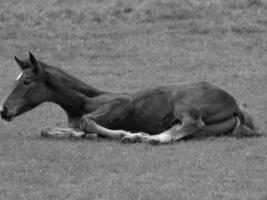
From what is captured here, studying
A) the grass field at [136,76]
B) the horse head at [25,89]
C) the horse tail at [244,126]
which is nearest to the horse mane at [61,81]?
the horse head at [25,89]

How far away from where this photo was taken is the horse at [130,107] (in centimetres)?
1207

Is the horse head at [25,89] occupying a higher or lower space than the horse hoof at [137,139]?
higher

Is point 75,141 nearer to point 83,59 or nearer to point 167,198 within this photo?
point 167,198

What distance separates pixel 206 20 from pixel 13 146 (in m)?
13.4

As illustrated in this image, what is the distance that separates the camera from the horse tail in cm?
1202

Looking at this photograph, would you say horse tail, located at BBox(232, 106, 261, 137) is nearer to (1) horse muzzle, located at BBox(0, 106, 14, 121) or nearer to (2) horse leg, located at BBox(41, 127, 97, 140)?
(2) horse leg, located at BBox(41, 127, 97, 140)

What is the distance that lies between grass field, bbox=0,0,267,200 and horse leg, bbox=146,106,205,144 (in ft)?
0.49

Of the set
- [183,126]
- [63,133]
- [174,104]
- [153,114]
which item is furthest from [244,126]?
[63,133]

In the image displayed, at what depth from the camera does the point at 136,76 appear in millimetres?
19469

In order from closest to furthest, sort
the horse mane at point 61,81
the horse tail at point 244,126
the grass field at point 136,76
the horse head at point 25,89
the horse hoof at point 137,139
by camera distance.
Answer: the grass field at point 136,76
the horse hoof at point 137,139
the horse tail at point 244,126
the horse head at point 25,89
the horse mane at point 61,81

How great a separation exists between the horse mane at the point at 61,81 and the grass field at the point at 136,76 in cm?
86

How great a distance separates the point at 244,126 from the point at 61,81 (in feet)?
8.69

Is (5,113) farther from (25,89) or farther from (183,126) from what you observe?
(183,126)

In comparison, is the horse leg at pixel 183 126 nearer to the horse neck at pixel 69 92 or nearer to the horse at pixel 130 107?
the horse at pixel 130 107
